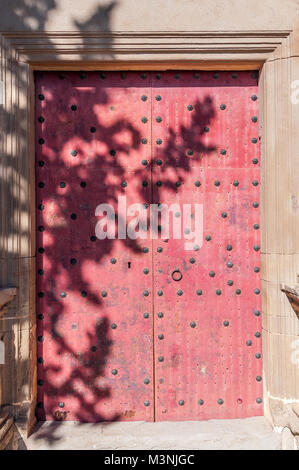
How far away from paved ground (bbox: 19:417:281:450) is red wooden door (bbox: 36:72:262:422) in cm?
9

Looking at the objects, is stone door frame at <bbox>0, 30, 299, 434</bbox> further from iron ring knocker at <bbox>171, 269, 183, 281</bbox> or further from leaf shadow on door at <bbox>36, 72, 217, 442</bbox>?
iron ring knocker at <bbox>171, 269, 183, 281</bbox>

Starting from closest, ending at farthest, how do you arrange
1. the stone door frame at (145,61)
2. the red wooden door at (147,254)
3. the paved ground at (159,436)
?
the paved ground at (159,436)
the stone door frame at (145,61)
the red wooden door at (147,254)

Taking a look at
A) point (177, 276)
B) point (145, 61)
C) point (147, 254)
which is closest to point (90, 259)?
point (147, 254)

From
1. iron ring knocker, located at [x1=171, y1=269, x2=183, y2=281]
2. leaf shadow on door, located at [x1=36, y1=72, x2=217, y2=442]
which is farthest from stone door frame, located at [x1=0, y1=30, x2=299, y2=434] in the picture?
iron ring knocker, located at [x1=171, y1=269, x2=183, y2=281]

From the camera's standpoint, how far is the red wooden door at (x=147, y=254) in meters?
2.99

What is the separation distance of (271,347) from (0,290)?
1.92 m

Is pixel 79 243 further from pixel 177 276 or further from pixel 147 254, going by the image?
pixel 177 276

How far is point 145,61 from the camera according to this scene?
9.50 feet

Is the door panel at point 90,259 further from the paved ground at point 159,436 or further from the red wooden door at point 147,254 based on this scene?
the paved ground at point 159,436

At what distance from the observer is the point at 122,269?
118 inches

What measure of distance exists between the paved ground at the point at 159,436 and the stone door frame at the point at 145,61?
17cm

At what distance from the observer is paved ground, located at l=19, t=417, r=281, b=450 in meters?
2.69

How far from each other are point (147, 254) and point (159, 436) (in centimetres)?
127

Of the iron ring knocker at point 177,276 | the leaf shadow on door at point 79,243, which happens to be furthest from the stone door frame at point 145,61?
the iron ring knocker at point 177,276
